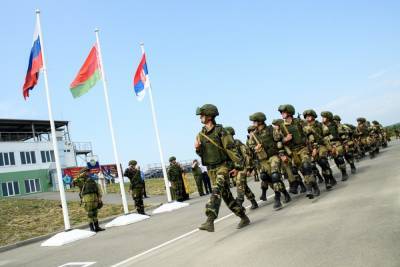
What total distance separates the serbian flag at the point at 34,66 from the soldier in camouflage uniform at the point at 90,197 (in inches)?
130

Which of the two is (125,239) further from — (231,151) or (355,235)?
(355,235)

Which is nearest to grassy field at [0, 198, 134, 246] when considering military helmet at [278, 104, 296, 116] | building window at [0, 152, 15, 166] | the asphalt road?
the asphalt road

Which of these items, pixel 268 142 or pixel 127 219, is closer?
pixel 268 142

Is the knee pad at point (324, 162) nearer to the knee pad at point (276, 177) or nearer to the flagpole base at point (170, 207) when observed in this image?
the knee pad at point (276, 177)

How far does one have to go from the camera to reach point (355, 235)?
556 cm

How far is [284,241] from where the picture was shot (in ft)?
19.7

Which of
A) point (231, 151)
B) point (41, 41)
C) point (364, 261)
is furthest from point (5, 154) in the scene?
point (364, 261)

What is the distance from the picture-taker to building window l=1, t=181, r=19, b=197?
4909cm

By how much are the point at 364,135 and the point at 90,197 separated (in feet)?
50.3

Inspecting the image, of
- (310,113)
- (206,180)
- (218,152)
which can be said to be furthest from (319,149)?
(206,180)

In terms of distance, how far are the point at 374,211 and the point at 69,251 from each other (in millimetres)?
6864

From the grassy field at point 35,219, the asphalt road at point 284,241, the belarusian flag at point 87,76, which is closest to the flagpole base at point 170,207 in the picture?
the grassy field at point 35,219

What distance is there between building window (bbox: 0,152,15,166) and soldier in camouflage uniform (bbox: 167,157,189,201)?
34.4m

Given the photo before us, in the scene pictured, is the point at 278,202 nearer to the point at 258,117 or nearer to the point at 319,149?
the point at 258,117
